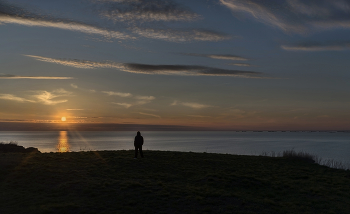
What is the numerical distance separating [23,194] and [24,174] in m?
3.82

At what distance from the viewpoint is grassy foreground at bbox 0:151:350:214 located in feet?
40.6

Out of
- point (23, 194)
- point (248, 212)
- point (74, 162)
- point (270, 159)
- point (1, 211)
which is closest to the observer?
point (1, 211)

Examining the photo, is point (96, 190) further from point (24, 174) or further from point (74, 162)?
point (74, 162)

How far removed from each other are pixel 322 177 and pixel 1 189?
21381mm

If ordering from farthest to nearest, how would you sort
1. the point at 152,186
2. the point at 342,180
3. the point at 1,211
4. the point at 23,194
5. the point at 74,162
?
the point at 74,162
the point at 342,180
the point at 152,186
the point at 23,194
the point at 1,211

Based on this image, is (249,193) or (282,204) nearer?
(282,204)

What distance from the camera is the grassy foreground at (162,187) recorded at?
40.6 ft

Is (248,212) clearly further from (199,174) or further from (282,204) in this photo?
(199,174)

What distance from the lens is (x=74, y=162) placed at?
21.5m

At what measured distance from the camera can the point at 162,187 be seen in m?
15.2

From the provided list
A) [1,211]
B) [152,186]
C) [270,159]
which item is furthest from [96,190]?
[270,159]

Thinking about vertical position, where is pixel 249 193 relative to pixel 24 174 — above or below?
below

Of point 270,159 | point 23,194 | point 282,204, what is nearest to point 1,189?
point 23,194

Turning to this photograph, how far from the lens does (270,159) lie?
28.0 metres
